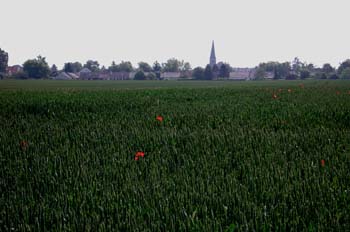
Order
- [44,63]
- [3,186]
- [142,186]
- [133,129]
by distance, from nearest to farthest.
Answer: [142,186]
[3,186]
[133,129]
[44,63]

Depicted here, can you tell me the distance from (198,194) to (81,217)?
0.89 meters

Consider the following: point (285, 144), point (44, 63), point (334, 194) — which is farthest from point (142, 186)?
point (44, 63)

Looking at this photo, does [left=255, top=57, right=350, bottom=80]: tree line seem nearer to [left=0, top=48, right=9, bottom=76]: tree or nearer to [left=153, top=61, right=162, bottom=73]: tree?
[left=153, top=61, right=162, bottom=73]: tree

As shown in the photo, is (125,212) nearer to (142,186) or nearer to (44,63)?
(142,186)

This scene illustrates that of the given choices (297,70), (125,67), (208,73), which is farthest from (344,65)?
(125,67)

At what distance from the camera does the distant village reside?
111750 mm

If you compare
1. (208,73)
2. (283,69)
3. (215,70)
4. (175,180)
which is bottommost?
(175,180)

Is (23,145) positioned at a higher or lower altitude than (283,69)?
lower

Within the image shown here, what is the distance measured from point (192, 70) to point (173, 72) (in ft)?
29.9

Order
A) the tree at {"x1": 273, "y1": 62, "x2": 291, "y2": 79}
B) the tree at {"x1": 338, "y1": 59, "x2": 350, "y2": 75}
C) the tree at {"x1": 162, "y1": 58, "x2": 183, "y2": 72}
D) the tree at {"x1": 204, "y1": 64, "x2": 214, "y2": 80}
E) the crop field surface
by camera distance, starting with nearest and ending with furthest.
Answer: the crop field surface < the tree at {"x1": 204, "y1": 64, "x2": 214, "y2": 80} < the tree at {"x1": 338, "y1": 59, "x2": 350, "y2": 75} < the tree at {"x1": 273, "y1": 62, "x2": 291, "y2": 79} < the tree at {"x1": 162, "y1": 58, "x2": 183, "y2": 72}

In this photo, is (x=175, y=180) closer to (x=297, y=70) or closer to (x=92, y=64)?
(x=297, y=70)

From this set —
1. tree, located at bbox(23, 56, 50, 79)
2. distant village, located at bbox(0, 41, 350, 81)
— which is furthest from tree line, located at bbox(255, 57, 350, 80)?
tree, located at bbox(23, 56, 50, 79)

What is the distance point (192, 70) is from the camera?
148 metres

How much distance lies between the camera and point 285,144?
394cm
